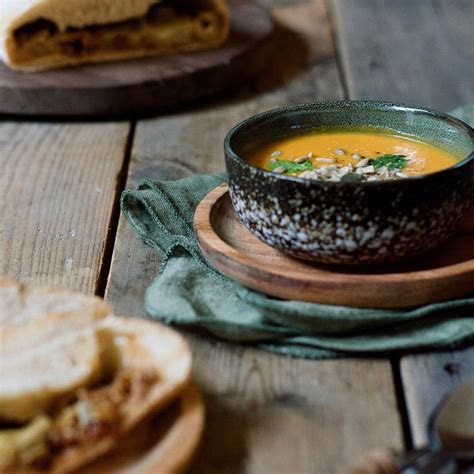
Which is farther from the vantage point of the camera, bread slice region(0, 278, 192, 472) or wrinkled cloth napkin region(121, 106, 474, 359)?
wrinkled cloth napkin region(121, 106, 474, 359)

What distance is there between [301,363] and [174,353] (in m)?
0.26

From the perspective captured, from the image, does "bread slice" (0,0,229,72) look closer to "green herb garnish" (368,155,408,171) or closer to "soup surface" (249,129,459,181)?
"soup surface" (249,129,459,181)

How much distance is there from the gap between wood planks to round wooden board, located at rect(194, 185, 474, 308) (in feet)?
0.70

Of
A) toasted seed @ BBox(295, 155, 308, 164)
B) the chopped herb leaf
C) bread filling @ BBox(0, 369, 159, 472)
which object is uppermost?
the chopped herb leaf

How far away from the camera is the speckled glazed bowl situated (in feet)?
4.70

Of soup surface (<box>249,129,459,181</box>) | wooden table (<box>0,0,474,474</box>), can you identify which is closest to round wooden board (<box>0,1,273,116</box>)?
wooden table (<box>0,0,474,474</box>)

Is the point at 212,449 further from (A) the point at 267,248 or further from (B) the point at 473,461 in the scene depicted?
(A) the point at 267,248

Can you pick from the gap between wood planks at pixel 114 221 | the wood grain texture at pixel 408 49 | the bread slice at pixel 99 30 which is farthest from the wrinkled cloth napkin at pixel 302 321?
the bread slice at pixel 99 30

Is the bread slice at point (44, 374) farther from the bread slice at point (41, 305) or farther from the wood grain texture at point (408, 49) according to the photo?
the wood grain texture at point (408, 49)

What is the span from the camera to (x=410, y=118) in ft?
5.78

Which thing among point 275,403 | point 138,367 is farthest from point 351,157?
point 138,367

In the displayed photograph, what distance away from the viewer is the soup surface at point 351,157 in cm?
160

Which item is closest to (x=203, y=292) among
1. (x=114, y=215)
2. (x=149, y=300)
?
(x=149, y=300)

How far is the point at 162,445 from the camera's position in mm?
1148
